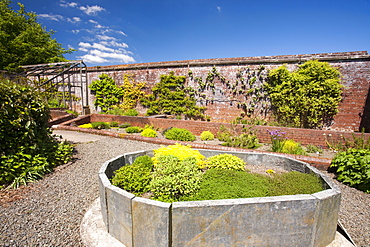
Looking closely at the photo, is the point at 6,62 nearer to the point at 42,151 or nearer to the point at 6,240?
the point at 42,151

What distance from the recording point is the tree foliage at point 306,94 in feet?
28.0

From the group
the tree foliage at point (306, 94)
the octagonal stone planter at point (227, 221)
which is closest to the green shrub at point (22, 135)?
the octagonal stone planter at point (227, 221)

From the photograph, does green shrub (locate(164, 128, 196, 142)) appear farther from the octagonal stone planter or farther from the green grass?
the octagonal stone planter

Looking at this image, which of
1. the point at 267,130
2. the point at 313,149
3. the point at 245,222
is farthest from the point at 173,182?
the point at 267,130

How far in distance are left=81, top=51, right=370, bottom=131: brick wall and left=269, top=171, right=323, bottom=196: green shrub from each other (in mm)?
7447

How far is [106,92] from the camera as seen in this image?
14258mm

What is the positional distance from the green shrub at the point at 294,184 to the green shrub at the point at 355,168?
1.53 m

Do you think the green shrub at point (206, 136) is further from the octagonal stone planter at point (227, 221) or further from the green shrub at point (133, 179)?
the octagonal stone planter at point (227, 221)

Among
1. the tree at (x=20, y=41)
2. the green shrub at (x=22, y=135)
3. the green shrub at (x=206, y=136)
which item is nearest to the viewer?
the green shrub at (x=22, y=135)

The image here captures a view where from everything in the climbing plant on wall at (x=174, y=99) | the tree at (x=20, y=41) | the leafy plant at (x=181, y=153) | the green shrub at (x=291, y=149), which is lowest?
the green shrub at (x=291, y=149)

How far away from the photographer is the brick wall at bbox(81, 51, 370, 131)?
823 centimetres

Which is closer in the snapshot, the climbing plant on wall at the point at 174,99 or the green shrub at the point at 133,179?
the green shrub at the point at 133,179

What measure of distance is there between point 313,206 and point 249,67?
370 inches

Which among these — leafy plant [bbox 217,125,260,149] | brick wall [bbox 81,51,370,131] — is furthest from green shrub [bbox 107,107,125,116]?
leafy plant [bbox 217,125,260,149]
